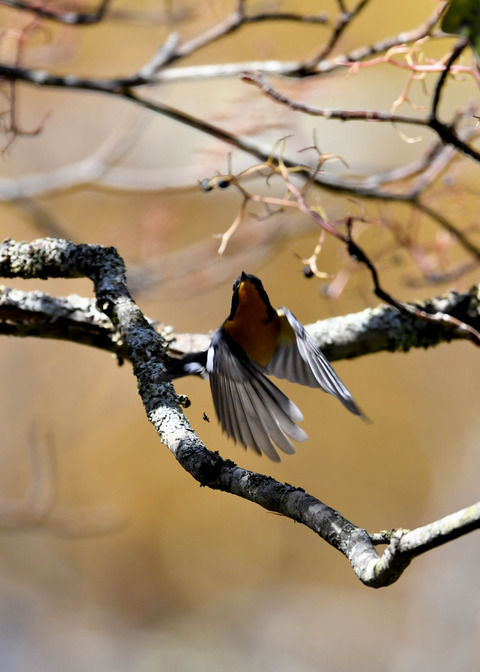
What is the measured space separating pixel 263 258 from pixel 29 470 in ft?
6.73

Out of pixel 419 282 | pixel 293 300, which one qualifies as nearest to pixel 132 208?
pixel 293 300

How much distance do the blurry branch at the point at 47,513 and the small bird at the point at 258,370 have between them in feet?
3.72

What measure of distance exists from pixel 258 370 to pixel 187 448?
0.91 ft

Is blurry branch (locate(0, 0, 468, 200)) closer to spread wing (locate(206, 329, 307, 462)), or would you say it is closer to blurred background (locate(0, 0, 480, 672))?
spread wing (locate(206, 329, 307, 462))

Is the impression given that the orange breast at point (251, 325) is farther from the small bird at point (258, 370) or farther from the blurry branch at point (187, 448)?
the blurry branch at point (187, 448)

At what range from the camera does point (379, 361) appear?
13.7ft

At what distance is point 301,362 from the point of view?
151 cm

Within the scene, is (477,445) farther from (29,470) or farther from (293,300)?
(29,470)

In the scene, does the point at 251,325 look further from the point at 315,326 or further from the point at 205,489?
the point at 205,489

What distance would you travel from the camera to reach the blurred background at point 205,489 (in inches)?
155

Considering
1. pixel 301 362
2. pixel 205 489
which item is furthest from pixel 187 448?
pixel 205 489

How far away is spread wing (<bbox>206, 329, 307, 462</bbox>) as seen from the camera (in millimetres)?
1064

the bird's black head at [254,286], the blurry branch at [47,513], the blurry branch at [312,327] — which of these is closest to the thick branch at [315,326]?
the blurry branch at [312,327]

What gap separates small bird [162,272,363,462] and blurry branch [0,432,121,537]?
1.13m
